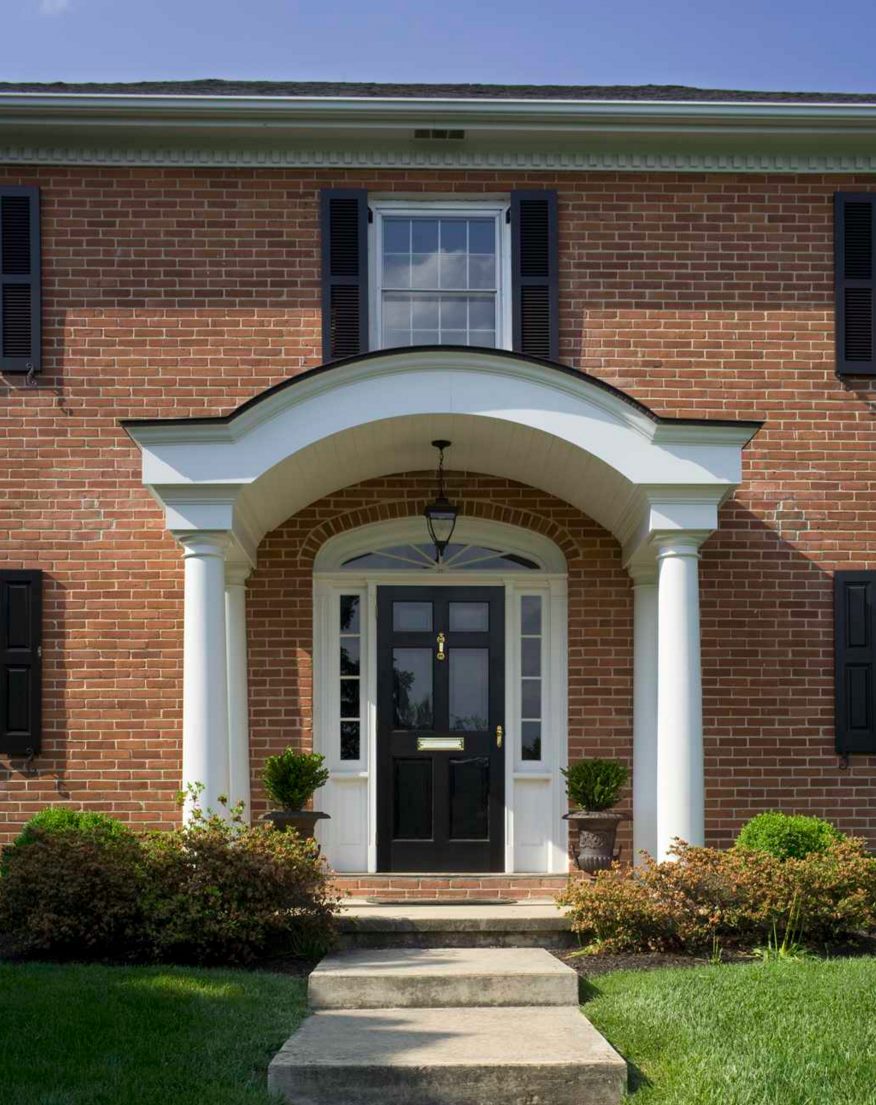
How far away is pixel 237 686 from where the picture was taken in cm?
1109

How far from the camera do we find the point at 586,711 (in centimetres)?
1141

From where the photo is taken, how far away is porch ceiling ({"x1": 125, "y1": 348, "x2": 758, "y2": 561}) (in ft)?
31.8

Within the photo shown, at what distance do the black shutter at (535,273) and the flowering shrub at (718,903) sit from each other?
4.32 m

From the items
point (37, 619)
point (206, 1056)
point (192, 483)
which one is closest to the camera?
point (206, 1056)

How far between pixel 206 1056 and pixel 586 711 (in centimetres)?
538

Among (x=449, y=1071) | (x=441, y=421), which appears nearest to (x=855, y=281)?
(x=441, y=421)

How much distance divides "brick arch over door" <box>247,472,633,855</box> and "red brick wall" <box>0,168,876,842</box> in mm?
53

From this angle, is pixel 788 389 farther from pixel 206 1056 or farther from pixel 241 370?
pixel 206 1056

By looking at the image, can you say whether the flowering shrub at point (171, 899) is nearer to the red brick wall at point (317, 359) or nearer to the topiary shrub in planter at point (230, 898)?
the topiary shrub in planter at point (230, 898)

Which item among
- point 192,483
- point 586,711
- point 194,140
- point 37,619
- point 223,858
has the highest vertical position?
point 194,140

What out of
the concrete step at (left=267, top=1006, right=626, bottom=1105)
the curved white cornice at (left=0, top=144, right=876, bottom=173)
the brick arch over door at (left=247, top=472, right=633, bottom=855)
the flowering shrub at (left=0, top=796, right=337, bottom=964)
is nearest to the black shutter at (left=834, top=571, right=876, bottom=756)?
the brick arch over door at (left=247, top=472, right=633, bottom=855)

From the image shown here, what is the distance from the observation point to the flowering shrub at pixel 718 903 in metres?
9.06

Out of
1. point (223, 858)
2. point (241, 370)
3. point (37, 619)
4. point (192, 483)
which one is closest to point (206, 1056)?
point (223, 858)

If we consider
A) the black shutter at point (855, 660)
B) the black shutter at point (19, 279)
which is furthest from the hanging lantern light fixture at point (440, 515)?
the black shutter at point (19, 279)
